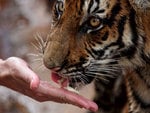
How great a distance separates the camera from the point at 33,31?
4527 millimetres

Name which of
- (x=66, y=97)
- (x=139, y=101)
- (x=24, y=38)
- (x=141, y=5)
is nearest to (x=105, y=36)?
(x=141, y=5)

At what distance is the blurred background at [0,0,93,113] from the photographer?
12.0ft

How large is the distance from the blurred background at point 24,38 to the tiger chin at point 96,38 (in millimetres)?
1361

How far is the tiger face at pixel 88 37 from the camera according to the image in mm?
2182

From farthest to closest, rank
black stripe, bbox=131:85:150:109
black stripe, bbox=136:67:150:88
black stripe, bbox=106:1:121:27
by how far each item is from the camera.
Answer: black stripe, bbox=131:85:150:109
black stripe, bbox=136:67:150:88
black stripe, bbox=106:1:121:27

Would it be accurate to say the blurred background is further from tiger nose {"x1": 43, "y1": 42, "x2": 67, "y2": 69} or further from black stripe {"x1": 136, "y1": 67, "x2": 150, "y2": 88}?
tiger nose {"x1": 43, "y1": 42, "x2": 67, "y2": 69}

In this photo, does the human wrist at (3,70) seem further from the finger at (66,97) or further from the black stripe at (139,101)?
the black stripe at (139,101)

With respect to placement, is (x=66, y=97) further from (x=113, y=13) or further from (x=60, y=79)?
(x=113, y=13)

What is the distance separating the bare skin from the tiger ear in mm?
398

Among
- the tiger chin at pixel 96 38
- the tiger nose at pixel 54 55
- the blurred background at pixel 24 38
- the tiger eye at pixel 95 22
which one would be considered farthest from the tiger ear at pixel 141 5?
the blurred background at pixel 24 38

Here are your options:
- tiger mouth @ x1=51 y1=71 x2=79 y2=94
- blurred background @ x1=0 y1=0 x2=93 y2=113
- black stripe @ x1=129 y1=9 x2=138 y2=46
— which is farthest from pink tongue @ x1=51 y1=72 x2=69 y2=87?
blurred background @ x1=0 y1=0 x2=93 y2=113

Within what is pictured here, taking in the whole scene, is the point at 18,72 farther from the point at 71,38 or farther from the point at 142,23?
the point at 142,23

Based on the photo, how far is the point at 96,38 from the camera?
2.24 m

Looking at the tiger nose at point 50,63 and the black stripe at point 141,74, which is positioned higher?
the tiger nose at point 50,63
